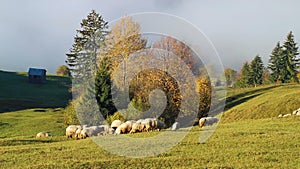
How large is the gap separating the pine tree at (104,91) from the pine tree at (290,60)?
53.4 metres

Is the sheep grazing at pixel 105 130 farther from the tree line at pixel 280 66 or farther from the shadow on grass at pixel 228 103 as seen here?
the tree line at pixel 280 66

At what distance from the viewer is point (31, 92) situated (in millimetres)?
93688

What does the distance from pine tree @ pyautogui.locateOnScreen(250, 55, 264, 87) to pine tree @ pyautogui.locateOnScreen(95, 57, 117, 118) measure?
193 ft

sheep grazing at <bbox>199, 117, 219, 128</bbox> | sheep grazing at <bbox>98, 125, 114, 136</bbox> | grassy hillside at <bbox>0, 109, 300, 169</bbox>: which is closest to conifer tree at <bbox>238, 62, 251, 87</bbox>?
sheep grazing at <bbox>199, 117, 219, 128</bbox>

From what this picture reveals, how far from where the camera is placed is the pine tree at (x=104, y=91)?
139 feet

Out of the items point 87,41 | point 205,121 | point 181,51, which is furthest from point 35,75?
point 205,121

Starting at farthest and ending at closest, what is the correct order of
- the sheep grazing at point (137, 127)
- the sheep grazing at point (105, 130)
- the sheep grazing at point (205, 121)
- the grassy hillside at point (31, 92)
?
the grassy hillside at point (31, 92)
the sheep grazing at point (205, 121)
the sheep grazing at point (105, 130)
the sheep grazing at point (137, 127)

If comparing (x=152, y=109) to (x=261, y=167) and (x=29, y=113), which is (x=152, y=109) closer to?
(x=261, y=167)

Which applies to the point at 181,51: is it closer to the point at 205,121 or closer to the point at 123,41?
the point at 123,41

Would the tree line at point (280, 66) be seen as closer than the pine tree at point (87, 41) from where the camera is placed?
No

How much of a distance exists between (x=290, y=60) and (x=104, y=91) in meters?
56.1

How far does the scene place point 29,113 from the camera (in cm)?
5616

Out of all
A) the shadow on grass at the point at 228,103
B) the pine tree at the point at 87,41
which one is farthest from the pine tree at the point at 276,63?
the pine tree at the point at 87,41

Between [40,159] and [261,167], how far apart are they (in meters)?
9.26
